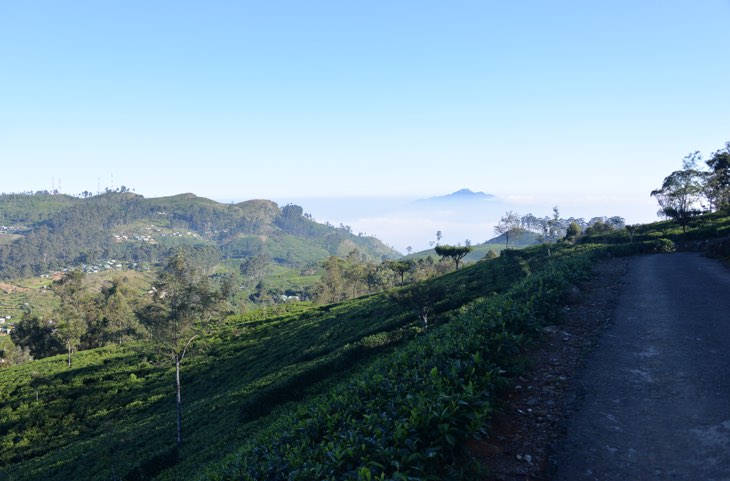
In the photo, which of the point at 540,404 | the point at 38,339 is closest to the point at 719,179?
the point at 540,404

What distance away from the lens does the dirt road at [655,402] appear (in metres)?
6.33

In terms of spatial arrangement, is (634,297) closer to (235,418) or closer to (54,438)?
(235,418)

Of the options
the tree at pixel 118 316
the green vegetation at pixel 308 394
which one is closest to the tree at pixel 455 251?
the green vegetation at pixel 308 394

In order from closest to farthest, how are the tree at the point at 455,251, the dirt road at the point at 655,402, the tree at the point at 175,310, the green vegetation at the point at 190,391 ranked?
the dirt road at the point at 655,402 < the green vegetation at the point at 190,391 < the tree at the point at 175,310 < the tree at the point at 455,251

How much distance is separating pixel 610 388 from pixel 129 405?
138 feet

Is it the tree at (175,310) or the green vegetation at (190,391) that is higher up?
the tree at (175,310)

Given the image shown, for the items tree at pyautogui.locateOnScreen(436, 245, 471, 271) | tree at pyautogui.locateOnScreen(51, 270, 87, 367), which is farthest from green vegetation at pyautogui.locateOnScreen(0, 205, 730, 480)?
tree at pyautogui.locateOnScreen(436, 245, 471, 271)

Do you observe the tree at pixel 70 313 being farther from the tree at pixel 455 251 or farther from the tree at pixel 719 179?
the tree at pixel 719 179

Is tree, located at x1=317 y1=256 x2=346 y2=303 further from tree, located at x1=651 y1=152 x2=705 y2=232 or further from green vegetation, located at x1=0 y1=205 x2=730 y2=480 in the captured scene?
tree, located at x1=651 y1=152 x2=705 y2=232

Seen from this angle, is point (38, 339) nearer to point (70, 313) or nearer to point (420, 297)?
point (70, 313)

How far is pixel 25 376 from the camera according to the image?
52219mm

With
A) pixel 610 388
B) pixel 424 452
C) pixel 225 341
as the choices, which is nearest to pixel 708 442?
pixel 610 388

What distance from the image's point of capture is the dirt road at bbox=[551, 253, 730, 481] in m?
6.33

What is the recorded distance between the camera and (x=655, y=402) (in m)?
8.26
